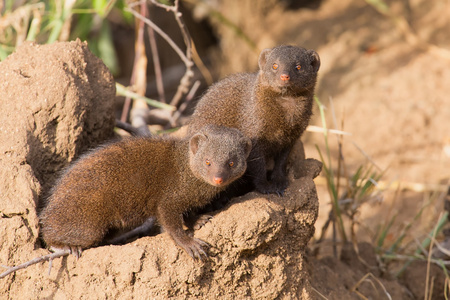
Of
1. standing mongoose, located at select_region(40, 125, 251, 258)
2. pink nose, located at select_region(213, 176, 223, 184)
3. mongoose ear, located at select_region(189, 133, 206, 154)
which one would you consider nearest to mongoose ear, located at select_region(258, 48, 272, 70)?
standing mongoose, located at select_region(40, 125, 251, 258)

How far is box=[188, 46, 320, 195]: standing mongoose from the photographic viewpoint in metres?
3.65

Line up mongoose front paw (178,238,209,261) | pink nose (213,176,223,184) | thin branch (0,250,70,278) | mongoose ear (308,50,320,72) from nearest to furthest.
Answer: thin branch (0,250,70,278) → mongoose front paw (178,238,209,261) → pink nose (213,176,223,184) → mongoose ear (308,50,320,72)

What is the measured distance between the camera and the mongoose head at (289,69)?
3621 millimetres

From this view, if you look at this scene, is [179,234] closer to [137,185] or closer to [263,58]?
[137,185]

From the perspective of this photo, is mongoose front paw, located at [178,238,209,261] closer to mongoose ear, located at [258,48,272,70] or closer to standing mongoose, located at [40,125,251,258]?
standing mongoose, located at [40,125,251,258]

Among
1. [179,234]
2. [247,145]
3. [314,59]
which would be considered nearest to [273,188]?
[247,145]

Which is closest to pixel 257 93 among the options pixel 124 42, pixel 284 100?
pixel 284 100

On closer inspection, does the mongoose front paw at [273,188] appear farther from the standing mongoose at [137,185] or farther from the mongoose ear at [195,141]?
the mongoose ear at [195,141]

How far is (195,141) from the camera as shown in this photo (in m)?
3.39

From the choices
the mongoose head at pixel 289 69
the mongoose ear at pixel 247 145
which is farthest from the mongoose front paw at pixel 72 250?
the mongoose head at pixel 289 69

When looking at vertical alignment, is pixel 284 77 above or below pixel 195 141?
above

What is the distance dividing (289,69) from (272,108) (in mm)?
285

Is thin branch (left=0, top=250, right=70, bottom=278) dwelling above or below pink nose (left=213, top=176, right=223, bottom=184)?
below

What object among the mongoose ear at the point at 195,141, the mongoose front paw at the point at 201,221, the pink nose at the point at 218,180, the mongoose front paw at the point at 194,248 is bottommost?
the mongoose front paw at the point at 201,221
